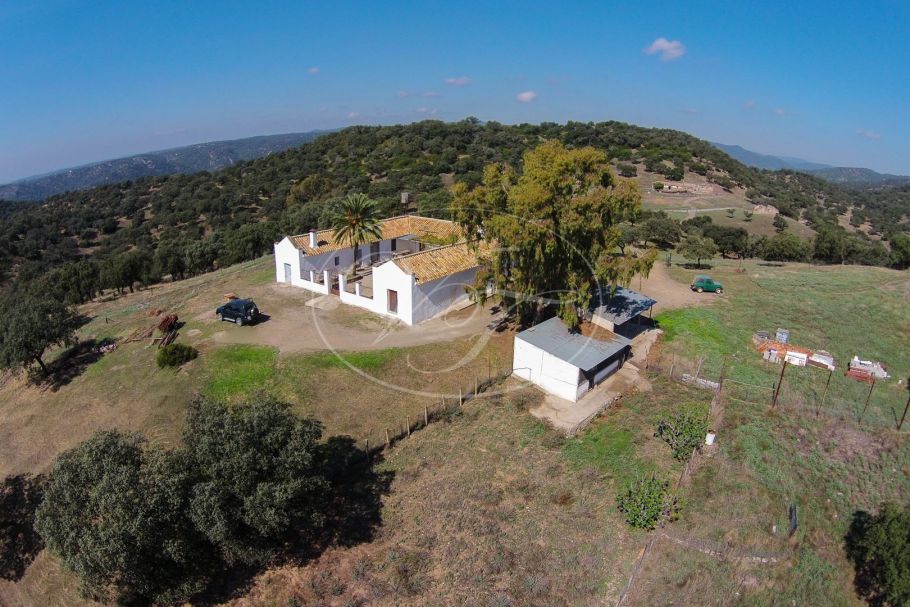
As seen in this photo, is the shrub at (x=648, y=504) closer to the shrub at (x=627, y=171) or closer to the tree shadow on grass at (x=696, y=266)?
the tree shadow on grass at (x=696, y=266)

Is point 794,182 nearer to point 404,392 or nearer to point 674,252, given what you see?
point 674,252

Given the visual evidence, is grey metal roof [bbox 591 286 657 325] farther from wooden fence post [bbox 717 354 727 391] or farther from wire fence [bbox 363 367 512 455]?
wire fence [bbox 363 367 512 455]

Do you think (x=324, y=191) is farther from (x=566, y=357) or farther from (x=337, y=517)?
(x=337, y=517)

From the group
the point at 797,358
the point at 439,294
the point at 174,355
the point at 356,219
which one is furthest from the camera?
the point at 356,219

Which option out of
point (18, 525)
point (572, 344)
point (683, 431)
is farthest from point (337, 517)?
point (683, 431)

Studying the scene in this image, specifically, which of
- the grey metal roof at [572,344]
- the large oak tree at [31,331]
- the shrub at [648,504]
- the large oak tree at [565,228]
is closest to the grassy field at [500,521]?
the shrub at [648,504]

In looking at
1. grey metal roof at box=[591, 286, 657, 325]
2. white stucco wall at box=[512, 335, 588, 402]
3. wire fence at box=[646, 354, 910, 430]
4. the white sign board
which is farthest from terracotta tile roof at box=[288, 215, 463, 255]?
the white sign board
